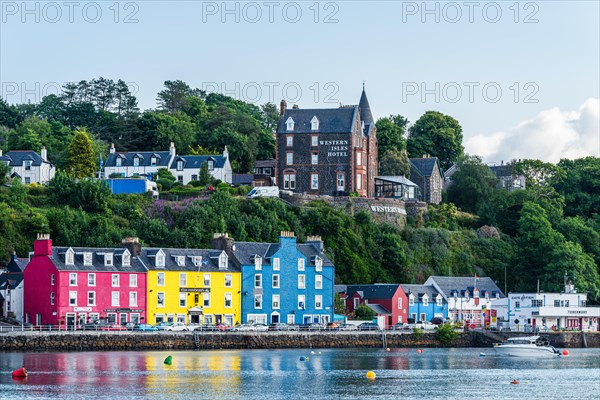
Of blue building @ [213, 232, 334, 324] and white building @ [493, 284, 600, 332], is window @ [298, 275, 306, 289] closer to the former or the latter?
blue building @ [213, 232, 334, 324]

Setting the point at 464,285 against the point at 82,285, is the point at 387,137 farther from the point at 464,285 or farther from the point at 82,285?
the point at 82,285

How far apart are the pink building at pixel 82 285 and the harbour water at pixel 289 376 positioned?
7995 millimetres

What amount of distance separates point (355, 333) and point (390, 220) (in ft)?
84.3

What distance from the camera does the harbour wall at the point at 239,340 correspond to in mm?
77062

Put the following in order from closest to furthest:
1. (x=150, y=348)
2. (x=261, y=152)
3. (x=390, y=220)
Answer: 1. (x=150, y=348)
2. (x=390, y=220)
3. (x=261, y=152)

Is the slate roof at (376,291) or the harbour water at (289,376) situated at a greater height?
the slate roof at (376,291)

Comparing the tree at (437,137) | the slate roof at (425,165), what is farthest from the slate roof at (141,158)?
the tree at (437,137)

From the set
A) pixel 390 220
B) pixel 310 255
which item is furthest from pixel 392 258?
pixel 310 255

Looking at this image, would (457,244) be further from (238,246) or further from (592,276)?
(238,246)

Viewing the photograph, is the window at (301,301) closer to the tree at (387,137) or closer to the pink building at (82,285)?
the pink building at (82,285)

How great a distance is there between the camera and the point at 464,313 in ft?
354

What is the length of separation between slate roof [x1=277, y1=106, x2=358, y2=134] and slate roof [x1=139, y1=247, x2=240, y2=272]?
26152 millimetres

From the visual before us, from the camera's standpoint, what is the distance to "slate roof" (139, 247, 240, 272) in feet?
292

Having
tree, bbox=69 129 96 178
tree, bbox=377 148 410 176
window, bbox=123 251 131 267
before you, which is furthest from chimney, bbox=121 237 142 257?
tree, bbox=377 148 410 176
